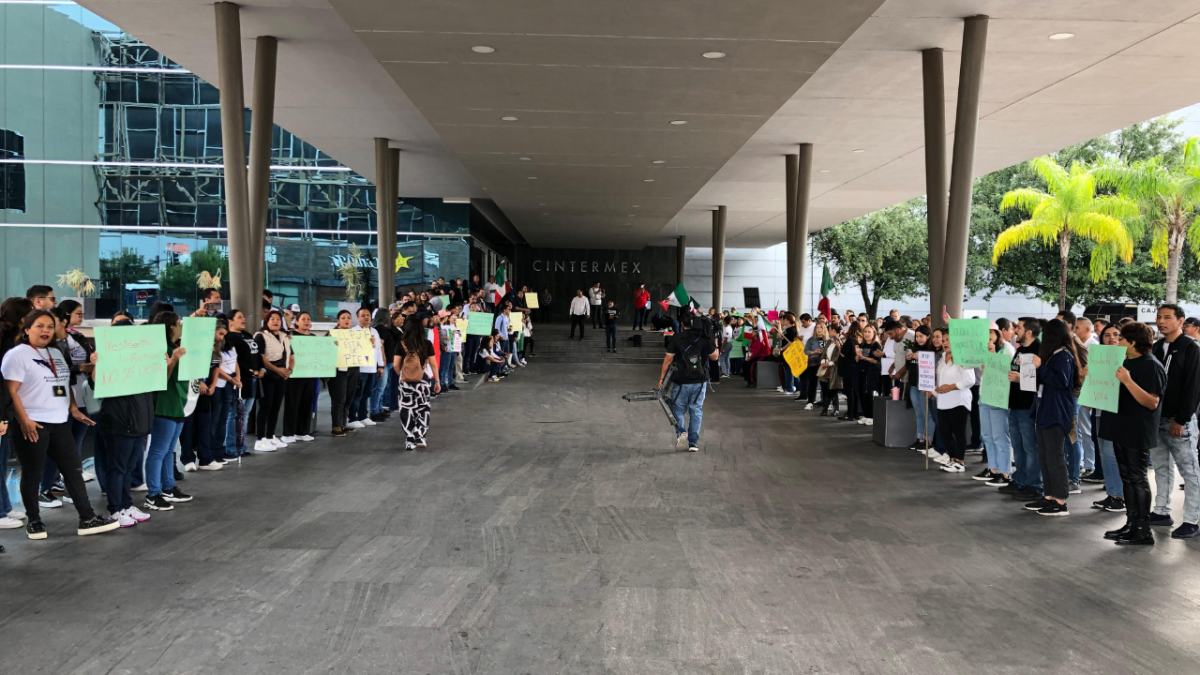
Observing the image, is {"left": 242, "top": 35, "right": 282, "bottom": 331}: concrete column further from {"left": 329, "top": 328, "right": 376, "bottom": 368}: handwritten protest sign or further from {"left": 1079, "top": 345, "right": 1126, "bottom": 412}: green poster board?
{"left": 1079, "top": 345, "right": 1126, "bottom": 412}: green poster board

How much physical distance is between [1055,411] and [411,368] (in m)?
7.24

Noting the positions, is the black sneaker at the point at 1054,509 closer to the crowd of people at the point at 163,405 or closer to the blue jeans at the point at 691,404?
the blue jeans at the point at 691,404

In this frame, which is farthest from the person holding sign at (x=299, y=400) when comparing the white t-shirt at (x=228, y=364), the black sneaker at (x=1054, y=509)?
the black sneaker at (x=1054, y=509)

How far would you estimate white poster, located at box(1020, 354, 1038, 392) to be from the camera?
841cm

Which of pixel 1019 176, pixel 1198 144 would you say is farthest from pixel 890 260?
pixel 1198 144

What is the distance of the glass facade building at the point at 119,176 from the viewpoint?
2367 centimetres

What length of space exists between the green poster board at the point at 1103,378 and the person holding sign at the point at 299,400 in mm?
8617

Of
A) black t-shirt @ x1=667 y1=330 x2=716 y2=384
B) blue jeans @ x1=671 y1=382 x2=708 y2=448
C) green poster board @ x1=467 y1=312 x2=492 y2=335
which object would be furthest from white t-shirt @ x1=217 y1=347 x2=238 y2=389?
green poster board @ x1=467 y1=312 x2=492 y2=335

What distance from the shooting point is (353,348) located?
12508 millimetres

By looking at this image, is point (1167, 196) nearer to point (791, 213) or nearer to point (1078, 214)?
point (1078, 214)

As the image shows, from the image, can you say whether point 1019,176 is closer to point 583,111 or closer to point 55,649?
point 583,111

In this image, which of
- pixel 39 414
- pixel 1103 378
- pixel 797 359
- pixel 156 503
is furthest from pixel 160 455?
pixel 797 359

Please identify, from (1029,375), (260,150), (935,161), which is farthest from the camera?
(260,150)

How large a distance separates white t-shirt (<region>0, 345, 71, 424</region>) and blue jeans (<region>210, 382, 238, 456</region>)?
107 inches
